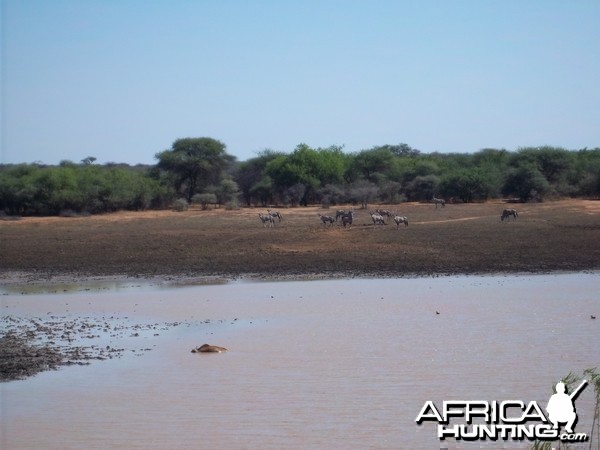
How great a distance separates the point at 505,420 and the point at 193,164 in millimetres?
43182

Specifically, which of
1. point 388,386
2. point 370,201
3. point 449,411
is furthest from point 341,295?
point 370,201

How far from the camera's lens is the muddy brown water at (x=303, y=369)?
29.8 feet

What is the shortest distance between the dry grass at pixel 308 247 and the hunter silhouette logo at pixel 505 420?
12.9 meters

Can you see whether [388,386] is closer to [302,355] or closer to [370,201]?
[302,355]

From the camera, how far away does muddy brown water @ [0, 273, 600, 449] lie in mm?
9078

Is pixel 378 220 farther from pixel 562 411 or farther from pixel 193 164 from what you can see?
pixel 562 411

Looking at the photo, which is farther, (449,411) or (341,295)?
(341,295)

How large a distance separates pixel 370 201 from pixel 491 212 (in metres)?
10.3

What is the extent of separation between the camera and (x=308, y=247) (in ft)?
85.5

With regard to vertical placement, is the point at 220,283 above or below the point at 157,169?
below

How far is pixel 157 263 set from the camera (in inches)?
951

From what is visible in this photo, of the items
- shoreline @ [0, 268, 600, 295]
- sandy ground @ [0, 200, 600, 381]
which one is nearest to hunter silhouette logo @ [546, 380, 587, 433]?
sandy ground @ [0, 200, 600, 381]

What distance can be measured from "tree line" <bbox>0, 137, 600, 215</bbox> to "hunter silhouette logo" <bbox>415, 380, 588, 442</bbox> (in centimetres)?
3292

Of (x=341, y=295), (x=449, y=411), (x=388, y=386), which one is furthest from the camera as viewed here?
(x=341, y=295)
